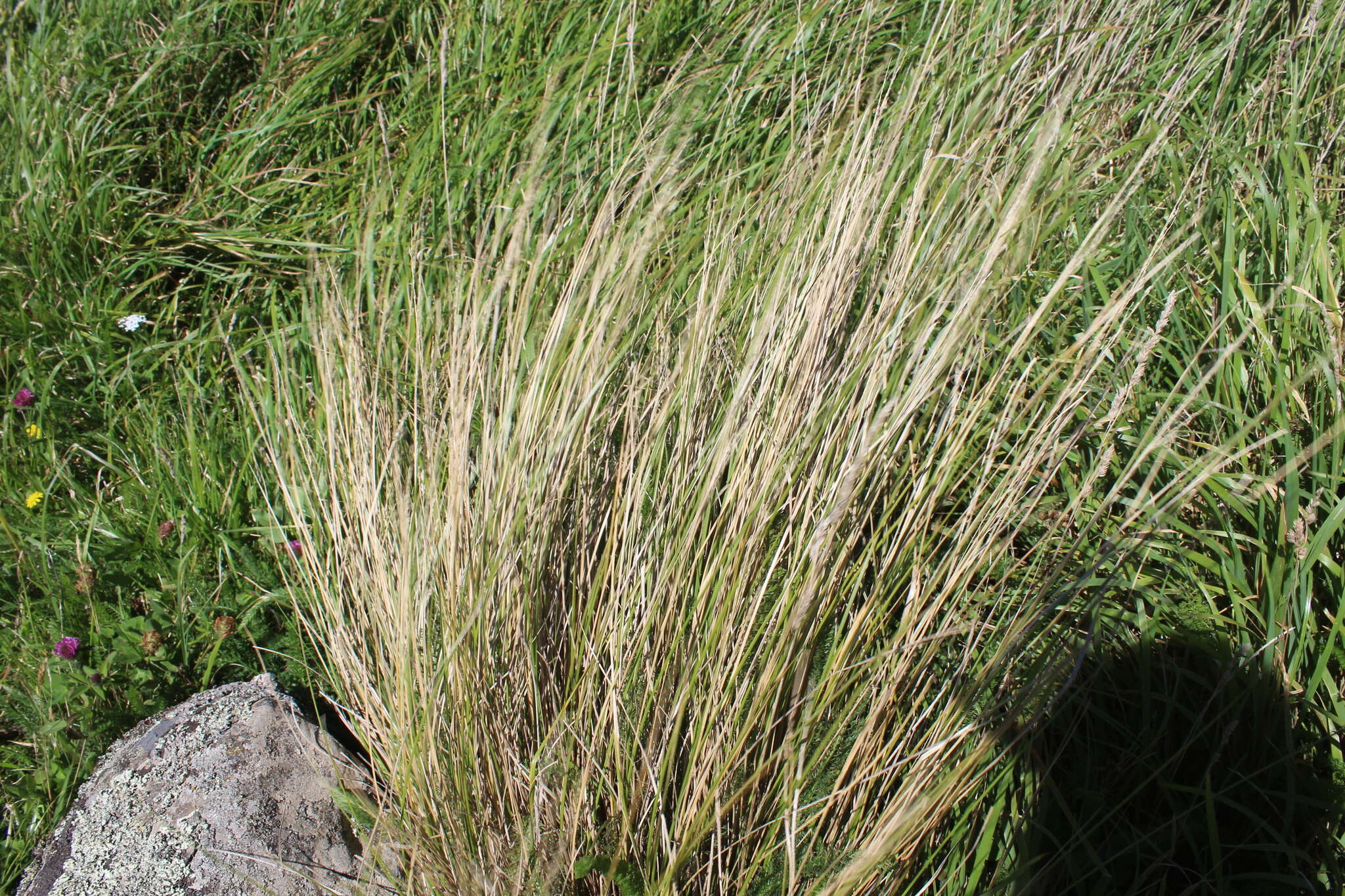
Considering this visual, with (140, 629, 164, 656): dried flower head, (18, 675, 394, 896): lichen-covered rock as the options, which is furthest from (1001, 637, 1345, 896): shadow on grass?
(140, 629, 164, 656): dried flower head

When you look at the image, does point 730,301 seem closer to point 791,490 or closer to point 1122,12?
point 791,490

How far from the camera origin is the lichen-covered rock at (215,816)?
4.97 ft

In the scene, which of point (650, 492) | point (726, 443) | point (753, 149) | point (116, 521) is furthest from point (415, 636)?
point (753, 149)

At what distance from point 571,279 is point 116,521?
1.23 m

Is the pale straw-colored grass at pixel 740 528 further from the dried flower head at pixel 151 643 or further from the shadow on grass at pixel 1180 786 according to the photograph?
the dried flower head at pixel 151 643

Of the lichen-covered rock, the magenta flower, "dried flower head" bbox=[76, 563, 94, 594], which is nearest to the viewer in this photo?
the lichen-covered rock

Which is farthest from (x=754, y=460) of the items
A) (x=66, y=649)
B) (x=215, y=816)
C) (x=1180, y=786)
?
(x=66, y=649)

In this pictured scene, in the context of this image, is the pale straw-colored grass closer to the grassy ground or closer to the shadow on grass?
the grassy ground

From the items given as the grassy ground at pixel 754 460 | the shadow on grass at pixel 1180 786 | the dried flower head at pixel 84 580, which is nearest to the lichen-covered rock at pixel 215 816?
the grassy ground at pixel 754 460

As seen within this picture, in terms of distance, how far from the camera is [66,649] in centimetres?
180

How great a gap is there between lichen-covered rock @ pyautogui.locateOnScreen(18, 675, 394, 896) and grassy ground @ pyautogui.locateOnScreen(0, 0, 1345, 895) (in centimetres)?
13

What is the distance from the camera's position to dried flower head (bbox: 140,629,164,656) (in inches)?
73.5

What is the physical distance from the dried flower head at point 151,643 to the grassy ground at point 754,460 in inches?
1.6

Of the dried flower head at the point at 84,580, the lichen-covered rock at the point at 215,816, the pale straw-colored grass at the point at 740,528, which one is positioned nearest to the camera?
the pale straw-colored grass at the point at 740,528
